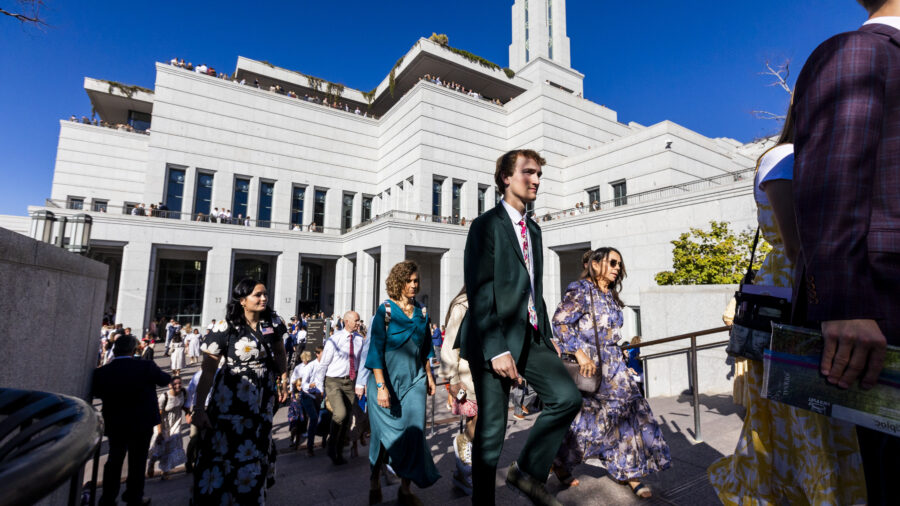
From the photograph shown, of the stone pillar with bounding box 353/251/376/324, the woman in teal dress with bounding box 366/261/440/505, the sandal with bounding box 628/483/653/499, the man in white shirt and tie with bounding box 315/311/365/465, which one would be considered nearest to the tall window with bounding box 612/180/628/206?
the stone pillar with bounding box 353/251/376/324

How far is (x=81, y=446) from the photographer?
0.59 meters

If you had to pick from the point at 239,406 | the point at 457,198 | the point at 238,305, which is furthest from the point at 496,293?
the point at 457,198

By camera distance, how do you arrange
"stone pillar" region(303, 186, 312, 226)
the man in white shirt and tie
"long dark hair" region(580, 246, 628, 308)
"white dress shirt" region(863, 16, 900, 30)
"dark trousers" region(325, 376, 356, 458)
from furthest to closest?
"stone pillar" region(303, 186, 312, 226)
the man in white shirt and tie
"dark trousers" region(325, 376, 356, 458)
"long dark hair" region(580, 246, 628, 308)
"white dress shirt" region(863, 16, 900, 30)

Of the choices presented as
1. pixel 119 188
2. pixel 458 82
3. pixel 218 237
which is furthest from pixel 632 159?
pixel 119 188

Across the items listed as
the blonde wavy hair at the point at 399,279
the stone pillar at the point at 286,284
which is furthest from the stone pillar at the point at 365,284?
the blonde wavy hair at the point at 399,279

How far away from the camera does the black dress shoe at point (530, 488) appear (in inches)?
90.4

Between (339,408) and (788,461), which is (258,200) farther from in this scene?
(788,461)

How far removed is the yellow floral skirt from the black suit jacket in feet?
18.1

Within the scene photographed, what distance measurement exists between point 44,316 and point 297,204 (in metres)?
29.4

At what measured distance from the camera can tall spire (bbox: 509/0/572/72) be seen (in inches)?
1959

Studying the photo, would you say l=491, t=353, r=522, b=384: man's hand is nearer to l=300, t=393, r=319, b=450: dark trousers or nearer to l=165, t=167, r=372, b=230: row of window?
l=300, t=393, r=319, b=450: dark trousers

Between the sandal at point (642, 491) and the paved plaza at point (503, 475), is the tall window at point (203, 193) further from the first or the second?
the sandal at point (642, 491)

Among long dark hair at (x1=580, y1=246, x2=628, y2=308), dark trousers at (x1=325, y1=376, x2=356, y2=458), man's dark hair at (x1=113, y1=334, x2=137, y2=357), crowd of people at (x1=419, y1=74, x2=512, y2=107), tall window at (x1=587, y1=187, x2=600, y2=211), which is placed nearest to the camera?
long dark hair at (x1=580, y1=246, x2=628, y2=308)

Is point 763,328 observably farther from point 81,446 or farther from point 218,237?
point 218,237
